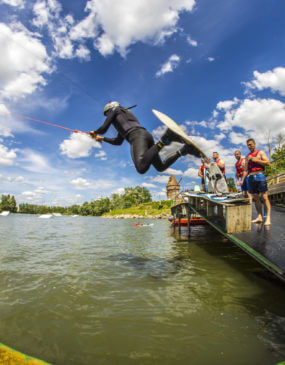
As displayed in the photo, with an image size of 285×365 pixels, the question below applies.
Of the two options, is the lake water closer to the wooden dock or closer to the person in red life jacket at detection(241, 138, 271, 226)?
the wooden dock

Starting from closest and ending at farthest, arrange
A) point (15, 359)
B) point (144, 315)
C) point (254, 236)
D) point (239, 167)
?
1. point (15, 359)
2. point (144, 315)
3. point (254, 236)
4. point (239, 167)

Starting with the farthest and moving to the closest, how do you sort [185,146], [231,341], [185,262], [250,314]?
[185,262]
[250,314]
[185,146]
[231,341]

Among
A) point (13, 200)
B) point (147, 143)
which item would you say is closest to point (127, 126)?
point (147, 143)

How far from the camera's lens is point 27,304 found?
5.36 meters

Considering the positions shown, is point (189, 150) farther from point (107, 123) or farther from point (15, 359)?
point (15, 359)

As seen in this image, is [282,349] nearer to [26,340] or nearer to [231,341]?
[231,341]

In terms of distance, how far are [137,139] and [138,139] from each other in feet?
0.07

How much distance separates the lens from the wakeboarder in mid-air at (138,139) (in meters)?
4.35

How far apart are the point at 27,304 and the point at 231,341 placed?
465 centimetres

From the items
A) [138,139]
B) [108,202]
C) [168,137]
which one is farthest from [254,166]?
[108,202]

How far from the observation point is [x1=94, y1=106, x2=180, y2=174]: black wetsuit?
4379 mm

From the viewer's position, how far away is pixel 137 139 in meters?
4.55

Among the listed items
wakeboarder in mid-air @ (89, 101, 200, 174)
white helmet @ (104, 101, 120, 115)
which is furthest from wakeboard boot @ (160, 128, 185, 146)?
white helmet @ (104, 101, 120, 115)

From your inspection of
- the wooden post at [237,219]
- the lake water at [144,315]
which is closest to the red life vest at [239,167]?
the wooden post at [237,219]
